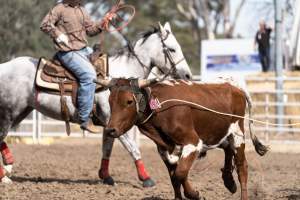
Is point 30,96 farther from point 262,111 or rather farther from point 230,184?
point 262,111

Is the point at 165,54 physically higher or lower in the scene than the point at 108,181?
higher

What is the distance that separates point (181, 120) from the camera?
26.1 ft

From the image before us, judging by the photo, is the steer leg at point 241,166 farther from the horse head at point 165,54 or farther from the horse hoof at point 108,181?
the horse head at point 165,54

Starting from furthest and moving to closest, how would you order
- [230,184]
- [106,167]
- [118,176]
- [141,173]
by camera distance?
[118,176] < [106,167] < [141,173] < [230,184]

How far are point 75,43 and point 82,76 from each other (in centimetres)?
44

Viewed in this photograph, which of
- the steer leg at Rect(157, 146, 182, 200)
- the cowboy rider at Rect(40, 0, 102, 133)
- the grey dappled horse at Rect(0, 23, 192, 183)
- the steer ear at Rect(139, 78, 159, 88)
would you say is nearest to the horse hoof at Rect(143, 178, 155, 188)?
the grey dappled horse at Rect(0, 23, 192, 183)

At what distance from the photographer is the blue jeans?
996cm

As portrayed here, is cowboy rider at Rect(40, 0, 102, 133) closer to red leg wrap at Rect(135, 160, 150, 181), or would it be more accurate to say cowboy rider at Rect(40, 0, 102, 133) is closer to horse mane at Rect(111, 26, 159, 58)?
horse mane at Rect(111, 26, 159, 58)

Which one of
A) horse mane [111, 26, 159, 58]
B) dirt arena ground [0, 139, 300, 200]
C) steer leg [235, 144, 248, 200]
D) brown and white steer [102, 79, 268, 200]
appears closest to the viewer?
brown and white steer [102, 79, 268, 200]

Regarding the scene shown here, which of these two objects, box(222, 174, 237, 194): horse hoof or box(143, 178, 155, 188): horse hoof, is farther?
box(143, 178, 155, 188): horse hoof

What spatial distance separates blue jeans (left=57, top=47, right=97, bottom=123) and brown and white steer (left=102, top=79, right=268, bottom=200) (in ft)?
5.98

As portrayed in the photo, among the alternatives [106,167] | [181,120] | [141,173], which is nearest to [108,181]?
[106,167]

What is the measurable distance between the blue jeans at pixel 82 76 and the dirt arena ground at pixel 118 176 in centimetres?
100

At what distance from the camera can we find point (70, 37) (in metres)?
10.1
